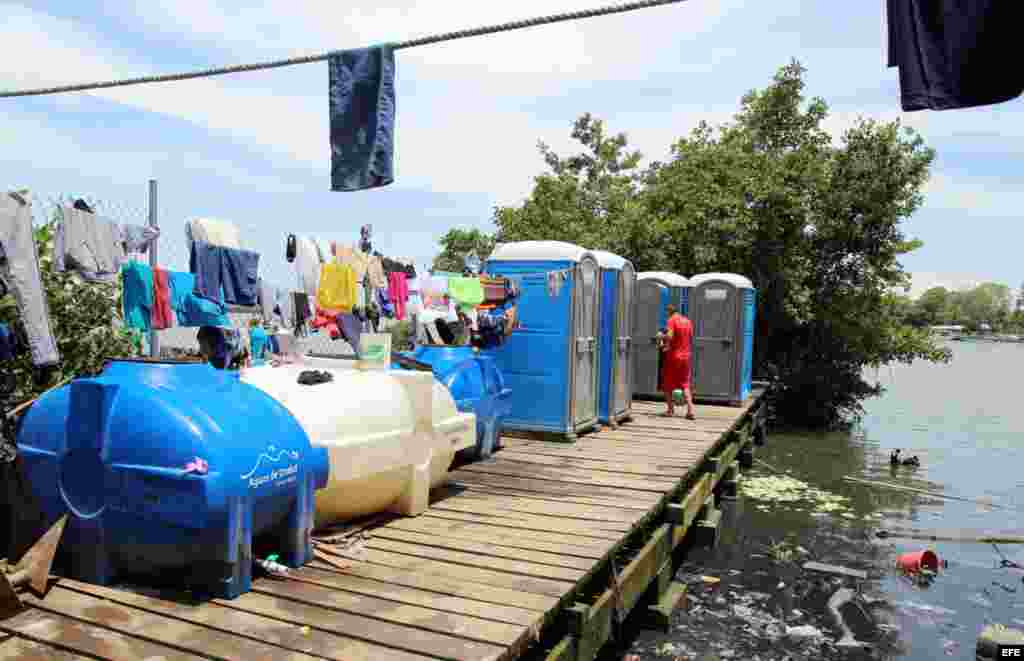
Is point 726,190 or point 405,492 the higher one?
point 726,190

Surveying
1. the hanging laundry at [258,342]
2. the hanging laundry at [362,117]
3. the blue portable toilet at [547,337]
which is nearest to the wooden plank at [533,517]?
the hanging laundry at [362,117]

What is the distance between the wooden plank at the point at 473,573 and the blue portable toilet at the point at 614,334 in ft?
20.2

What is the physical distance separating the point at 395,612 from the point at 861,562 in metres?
7.97

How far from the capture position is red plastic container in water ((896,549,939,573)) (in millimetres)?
9562

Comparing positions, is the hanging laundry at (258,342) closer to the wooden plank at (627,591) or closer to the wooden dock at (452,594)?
the wooden dock at (452,594)

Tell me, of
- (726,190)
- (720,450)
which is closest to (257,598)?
(720,450)

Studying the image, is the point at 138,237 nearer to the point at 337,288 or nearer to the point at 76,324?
the point at 76,324

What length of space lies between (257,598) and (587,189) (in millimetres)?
32779

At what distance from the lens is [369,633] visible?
393cm

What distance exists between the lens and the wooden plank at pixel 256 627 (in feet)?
12.2

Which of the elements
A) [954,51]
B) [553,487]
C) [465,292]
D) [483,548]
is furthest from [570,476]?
[954,51]

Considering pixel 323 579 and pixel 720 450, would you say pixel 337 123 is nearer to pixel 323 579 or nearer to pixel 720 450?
pixel 323 579

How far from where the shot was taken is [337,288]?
837cm

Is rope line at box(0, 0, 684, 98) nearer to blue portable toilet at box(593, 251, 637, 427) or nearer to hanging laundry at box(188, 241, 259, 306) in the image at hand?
hanging laundry at box(188, 241, 259, 306)
